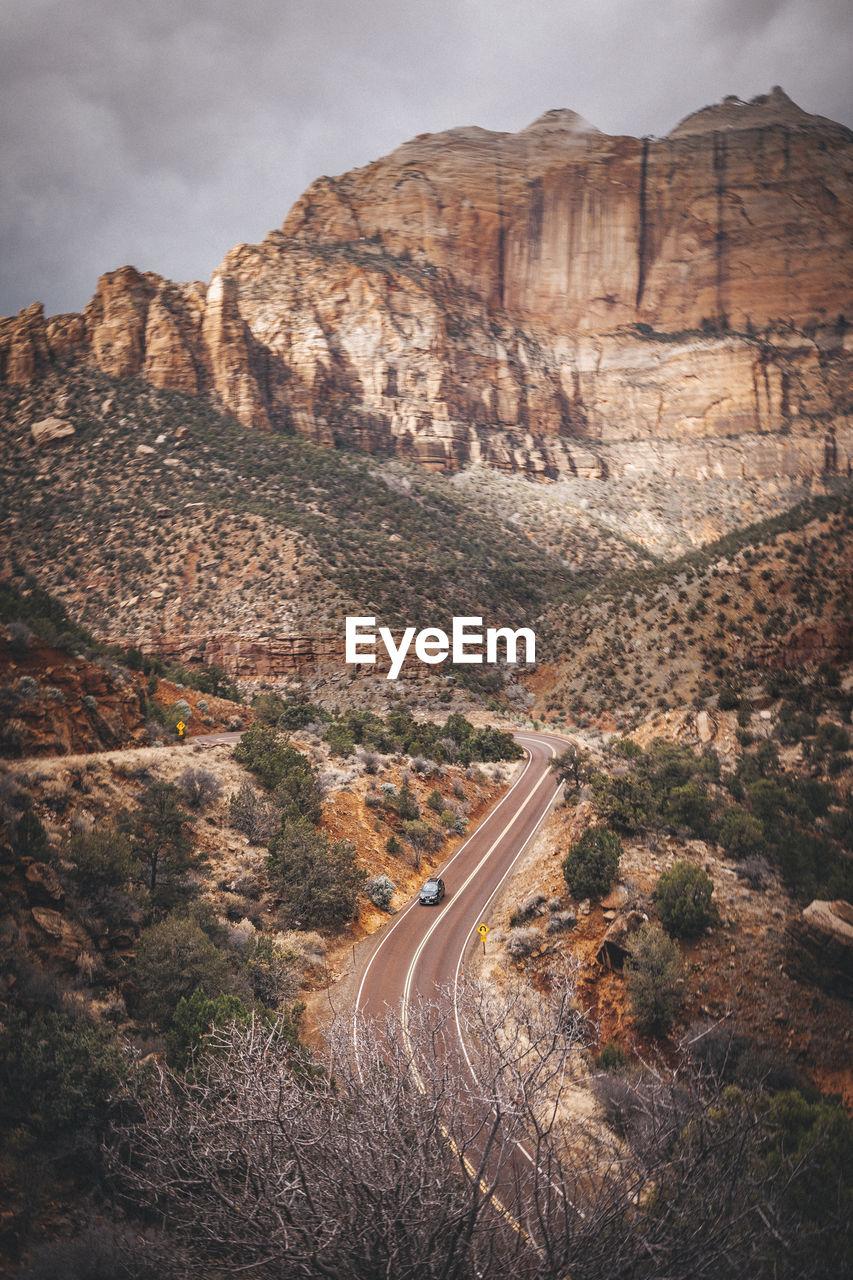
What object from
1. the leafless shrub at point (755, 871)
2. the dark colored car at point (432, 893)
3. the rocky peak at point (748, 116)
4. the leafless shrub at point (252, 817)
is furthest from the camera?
the rocky peak at point (748, 116)

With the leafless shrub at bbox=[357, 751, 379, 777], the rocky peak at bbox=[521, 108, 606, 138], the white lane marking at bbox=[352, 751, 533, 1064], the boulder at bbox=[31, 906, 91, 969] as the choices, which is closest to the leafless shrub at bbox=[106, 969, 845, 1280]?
the white lane marking at bbox=[352, 751, 533, 1064]

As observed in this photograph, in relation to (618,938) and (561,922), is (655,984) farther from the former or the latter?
(561,922)

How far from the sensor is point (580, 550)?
71625 millimetres

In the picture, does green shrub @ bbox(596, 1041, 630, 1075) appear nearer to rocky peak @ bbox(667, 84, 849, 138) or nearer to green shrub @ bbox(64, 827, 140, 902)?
green shrub @ bbox(64, 827, 140, 902)

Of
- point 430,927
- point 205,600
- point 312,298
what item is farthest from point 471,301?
point 430,927

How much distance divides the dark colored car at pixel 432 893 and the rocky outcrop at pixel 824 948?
1090cm

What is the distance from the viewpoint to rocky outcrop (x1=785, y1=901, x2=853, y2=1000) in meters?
12.5

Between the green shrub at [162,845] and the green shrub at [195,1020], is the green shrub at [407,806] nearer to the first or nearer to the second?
the green shrub at [162,845]

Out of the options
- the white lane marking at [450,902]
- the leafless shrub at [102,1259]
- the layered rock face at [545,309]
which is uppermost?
the layered rock face at [545,309]

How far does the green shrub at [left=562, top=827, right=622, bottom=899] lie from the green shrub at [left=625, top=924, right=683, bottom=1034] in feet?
8.76

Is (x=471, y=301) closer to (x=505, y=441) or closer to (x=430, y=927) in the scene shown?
(x=505, y=441)

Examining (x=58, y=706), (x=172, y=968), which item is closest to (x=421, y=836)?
(x=58, y=706)

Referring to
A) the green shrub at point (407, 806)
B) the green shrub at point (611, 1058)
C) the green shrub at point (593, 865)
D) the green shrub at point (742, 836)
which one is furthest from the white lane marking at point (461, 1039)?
the green shrub at point (742, 836)

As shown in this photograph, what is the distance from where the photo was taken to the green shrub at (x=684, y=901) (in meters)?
14.2
